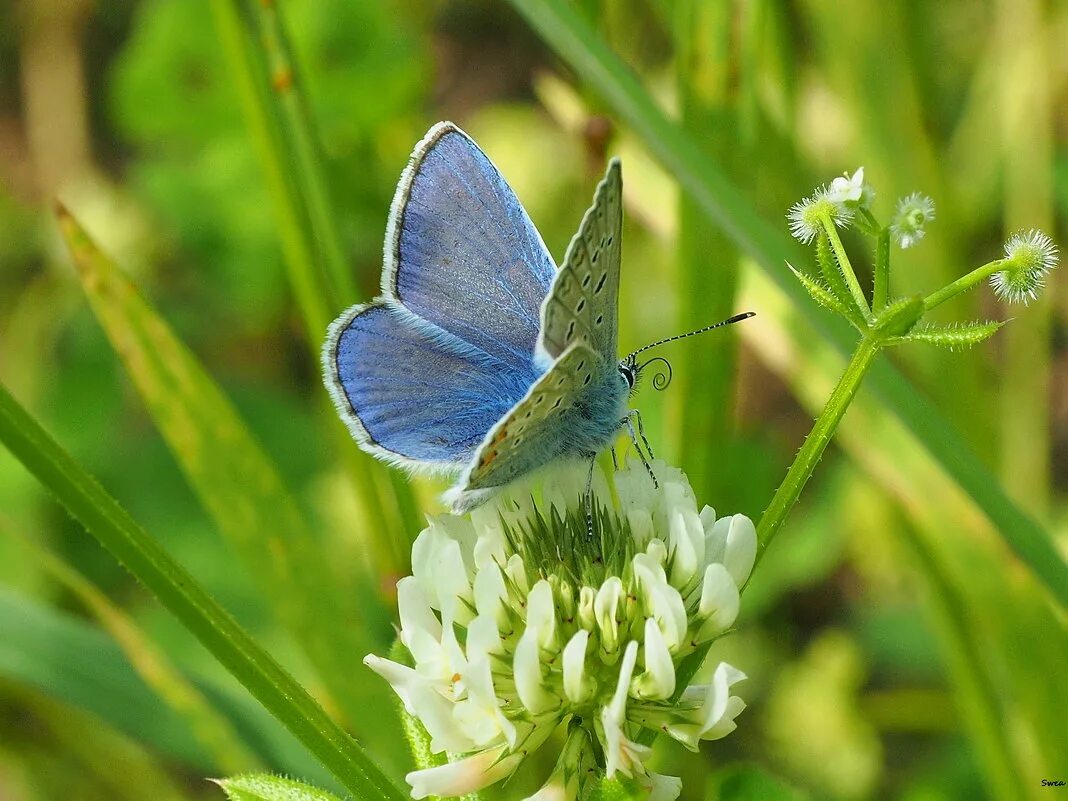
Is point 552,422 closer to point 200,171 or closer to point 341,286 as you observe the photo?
point 341,286

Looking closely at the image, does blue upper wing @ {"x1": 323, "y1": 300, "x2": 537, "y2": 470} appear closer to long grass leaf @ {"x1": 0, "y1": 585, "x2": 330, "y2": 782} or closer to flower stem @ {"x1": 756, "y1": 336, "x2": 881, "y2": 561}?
flower stem @ {"x1": 756, "y1": 336, "x2": 881, "y2": 561}

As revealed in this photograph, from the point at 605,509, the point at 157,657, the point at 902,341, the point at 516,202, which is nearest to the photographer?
the point at 902,341

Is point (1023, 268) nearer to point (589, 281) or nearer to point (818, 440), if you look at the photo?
point (818, 440)

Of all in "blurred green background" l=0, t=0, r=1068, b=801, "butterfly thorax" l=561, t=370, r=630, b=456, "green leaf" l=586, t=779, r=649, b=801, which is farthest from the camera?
"blurred green background" l=0, t=0, r=1068, b=801

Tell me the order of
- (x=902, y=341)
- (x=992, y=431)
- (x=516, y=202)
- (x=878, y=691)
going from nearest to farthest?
(x=902, y=341) < (x=516, y=202) < (x=992, y=431) < (x=878, y=691)

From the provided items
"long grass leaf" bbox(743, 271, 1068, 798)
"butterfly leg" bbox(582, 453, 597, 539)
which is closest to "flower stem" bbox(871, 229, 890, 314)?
"butterfly leg" bbox(582, 453, 597, 539)

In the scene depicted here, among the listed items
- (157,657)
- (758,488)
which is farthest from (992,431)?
(157,657)

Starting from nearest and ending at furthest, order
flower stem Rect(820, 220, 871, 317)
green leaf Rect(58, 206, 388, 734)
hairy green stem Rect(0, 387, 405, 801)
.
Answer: hairy green stem Rect(0, 387, 405, 801) → flower stem Rect(820, 220, 871, 317) → green leaf Rect(58, 206, 388, 734)
